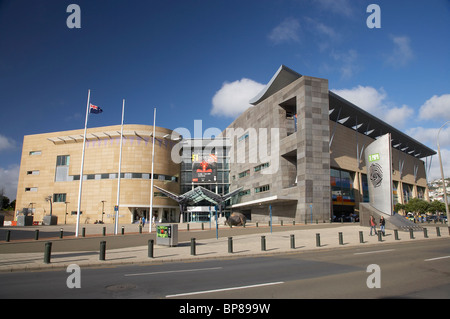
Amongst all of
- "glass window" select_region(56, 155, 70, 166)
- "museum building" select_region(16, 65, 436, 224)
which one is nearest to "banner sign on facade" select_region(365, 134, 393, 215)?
"museum building" select_region(16, 65, 436, 224)

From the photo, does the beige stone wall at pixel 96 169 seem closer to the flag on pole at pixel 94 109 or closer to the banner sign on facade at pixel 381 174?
the flag on pole at pixel 94 109

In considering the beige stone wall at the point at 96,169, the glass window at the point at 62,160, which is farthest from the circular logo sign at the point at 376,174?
the glass window at the point at 62,160

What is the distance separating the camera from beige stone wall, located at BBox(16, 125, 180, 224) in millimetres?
61875

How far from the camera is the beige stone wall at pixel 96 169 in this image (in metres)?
61.9

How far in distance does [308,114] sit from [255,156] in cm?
1924

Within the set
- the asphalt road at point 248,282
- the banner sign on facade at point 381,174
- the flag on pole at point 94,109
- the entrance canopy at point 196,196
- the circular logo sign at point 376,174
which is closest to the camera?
the asphalt road at point 248,282

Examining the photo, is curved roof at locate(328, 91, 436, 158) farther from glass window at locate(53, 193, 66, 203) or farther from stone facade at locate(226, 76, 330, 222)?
glass window at locate(53, 193, 66, 203)

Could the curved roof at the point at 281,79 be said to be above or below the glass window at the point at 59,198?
above

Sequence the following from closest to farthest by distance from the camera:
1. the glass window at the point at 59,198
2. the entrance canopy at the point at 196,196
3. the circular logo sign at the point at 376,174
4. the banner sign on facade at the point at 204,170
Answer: the circular logo sign at the point at 376,174
the entrance canopy at the point at 196,196
the glass window at the point at 59,198
the banner sign on facade at the point at 204,170

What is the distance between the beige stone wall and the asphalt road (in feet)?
177

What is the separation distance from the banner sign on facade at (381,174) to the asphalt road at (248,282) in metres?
20.9

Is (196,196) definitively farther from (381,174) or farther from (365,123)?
(365,123)

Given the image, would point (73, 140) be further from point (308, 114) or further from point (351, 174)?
point (351, 174)
